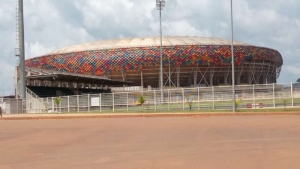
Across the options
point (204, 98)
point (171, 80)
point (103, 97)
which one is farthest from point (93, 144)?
point (171, 80)

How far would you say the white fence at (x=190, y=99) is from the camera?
91.0 feet

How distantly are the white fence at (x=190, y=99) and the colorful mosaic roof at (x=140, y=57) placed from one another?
28935 mm

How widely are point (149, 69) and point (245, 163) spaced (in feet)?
198

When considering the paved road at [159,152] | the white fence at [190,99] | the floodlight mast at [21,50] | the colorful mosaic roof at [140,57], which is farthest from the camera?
the colorful mosaic roof at [140,57]

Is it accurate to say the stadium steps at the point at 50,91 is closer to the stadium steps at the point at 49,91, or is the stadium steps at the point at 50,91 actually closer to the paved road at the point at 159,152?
the stadium steps at the point at 49,91

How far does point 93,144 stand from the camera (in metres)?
10.1

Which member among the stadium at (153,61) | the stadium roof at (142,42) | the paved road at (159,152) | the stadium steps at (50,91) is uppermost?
the stadium roof at (142,42)

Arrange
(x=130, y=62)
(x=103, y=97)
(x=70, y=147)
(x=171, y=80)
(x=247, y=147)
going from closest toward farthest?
(x=247, y=147)
(x=70, y=147)
(x=103, y=97)
(x=130, y=62)
(x=171, y=80)

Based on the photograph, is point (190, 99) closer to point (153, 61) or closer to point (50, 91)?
point (50, 91)

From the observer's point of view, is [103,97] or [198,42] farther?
[198,42]

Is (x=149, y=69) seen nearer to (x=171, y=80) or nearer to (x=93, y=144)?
(x=171, y=80)

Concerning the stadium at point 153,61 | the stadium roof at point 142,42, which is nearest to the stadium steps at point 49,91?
the stadium at point 153,61

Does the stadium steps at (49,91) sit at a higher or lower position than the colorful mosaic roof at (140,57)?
lower

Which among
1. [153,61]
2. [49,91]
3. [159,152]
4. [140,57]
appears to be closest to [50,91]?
[49,91]
